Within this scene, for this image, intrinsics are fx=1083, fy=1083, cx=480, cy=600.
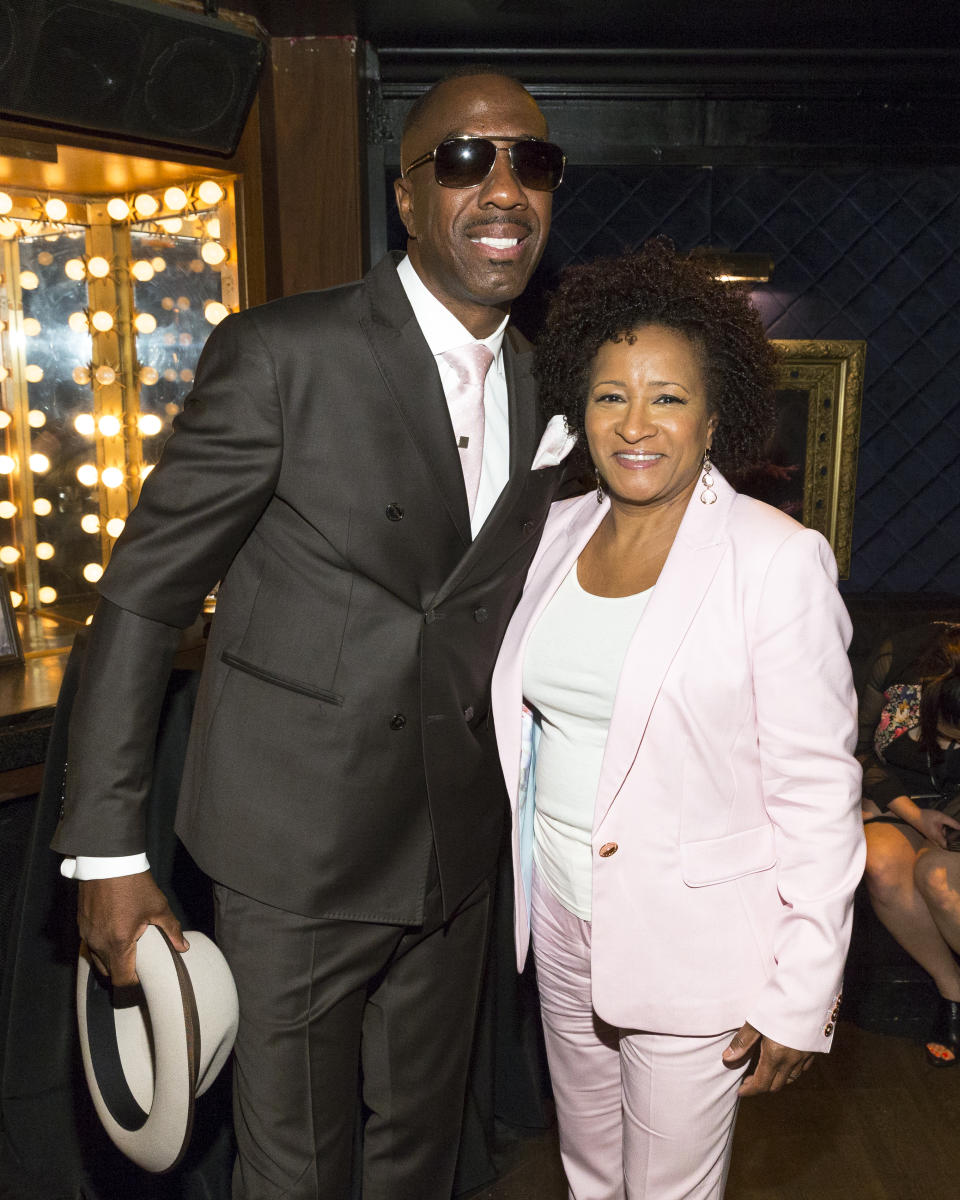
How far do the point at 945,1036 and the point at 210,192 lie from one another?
11.1 feet

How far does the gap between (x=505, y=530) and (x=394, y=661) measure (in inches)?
11.9

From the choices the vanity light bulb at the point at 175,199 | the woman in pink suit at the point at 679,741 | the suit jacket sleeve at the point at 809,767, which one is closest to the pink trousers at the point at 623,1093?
the woman in pink suit at the point at 679,741

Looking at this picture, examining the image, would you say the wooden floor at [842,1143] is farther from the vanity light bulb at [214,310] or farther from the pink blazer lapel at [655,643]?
the vanity light bulb at [214,310]

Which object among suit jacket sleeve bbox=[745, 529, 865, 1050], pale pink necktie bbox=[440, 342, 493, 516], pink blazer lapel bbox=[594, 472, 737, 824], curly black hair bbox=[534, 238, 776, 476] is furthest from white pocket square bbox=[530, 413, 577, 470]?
suit jacket sleeve bbox=[745, 529, 865, 1050]

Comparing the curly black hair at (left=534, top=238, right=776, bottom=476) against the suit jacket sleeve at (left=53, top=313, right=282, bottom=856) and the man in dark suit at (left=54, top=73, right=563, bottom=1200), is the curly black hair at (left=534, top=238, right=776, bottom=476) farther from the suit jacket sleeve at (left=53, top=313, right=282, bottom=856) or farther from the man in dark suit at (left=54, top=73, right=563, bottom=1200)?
the suit jacket sleeve at (left=53, top=313, right=282, bottom=856)

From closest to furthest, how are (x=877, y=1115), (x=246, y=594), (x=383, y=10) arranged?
1. (x=246, y=594)
2. (x=877, y=1115)
3. (x=383, y=10)

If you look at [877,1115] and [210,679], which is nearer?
[210,679]

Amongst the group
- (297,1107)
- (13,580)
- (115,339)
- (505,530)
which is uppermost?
(115,339)

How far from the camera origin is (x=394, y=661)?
1.68 meters

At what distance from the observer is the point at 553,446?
Answer: 1.92 metres

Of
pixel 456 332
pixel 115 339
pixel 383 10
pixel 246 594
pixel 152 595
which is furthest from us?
pixel 115 339

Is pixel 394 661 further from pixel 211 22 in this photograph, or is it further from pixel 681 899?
pixel 211 22

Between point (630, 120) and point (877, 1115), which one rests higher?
point (630, 120)

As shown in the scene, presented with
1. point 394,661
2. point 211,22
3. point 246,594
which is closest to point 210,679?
point 246,594
